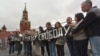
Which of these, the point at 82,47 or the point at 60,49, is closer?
the point at 82,47

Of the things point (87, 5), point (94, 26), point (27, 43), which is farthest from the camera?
point (27, 43)

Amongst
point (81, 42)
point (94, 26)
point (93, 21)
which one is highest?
point (93, 21)

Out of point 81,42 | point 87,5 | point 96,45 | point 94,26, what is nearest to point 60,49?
point 81,42

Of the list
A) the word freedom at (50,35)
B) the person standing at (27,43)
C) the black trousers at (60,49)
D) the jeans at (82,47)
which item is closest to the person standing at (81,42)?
the jeans at (82,47)

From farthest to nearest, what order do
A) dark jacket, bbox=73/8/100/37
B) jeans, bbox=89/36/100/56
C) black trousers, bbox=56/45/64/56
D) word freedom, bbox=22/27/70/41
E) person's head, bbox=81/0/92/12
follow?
black trousers, bbox=56/45/64/56
word freedom, bbox=22/27/70/41
person's head, bbox=81/0/92/12
dark jacket, bbox=73/8/100/37
jeans, bbox=89/36/100/56

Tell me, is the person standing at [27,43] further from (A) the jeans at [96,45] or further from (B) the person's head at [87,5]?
(A) the jeans at [96,45]

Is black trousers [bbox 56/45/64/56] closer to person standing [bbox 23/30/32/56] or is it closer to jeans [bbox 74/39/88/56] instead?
jeans [bbox 74/39/88/56]

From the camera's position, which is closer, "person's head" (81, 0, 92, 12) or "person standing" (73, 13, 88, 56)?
"person's head" (81, 0, 92, 12)

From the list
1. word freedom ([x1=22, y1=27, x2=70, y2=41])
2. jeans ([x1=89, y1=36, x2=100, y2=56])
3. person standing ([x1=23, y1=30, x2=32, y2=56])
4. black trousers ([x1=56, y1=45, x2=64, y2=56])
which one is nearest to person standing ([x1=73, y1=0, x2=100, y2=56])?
jeans ([x1=89, y1=36, x2=100, y2=56])

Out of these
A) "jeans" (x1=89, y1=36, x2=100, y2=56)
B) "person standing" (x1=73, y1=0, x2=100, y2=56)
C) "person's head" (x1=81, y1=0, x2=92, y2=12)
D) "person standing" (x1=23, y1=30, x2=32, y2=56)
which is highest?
"person's head" (x1=81, y1=0, x2=92, y2=12)

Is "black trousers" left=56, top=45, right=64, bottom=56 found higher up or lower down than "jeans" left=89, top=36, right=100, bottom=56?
lower down

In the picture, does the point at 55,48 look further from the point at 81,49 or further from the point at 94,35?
the point at 94,35

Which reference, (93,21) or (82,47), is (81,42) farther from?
(93,21)

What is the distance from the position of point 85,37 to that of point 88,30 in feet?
2.30
